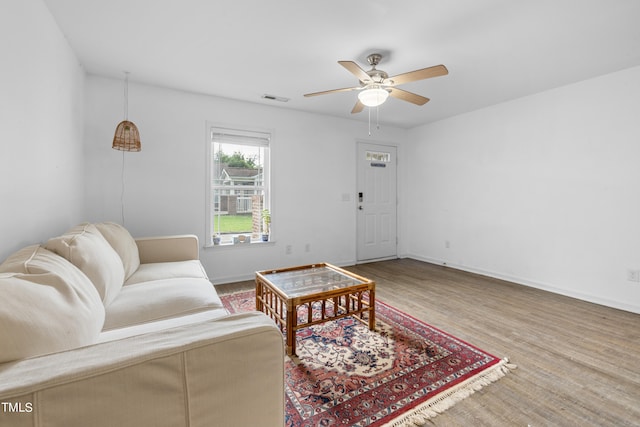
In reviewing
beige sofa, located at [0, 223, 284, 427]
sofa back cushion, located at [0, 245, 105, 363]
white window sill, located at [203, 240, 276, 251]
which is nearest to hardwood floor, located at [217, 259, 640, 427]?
white window sill, located at [203, 240, 276, 251]

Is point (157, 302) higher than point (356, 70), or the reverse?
point (356, 70)

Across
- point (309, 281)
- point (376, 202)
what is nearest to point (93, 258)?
point (309, 281)

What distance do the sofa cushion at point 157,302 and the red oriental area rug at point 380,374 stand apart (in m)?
0.74

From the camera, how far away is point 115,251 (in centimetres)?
221

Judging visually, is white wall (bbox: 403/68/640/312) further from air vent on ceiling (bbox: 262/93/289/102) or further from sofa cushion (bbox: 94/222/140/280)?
sofa cushion (bbox: 94/222/140/280)

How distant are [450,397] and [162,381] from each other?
1566mm

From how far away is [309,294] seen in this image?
2139 millimetres

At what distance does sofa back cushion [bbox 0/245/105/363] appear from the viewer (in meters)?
A: 0.78

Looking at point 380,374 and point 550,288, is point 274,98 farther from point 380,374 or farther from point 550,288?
point 550,288

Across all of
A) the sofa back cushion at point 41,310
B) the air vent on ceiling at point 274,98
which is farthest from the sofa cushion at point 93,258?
the air vent on ceiling at point 274,98

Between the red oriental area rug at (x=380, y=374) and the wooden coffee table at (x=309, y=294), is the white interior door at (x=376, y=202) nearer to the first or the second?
the wooden coffee table at (x=309, y=294)

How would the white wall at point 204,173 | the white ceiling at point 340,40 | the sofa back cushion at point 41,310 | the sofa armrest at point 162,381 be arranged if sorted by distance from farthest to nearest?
1. the white wall at point 204,173
2. the white ceiling at point 340,40
3. the sofa back cushion at point 41,310
4. the sofa armrest at point 162,381

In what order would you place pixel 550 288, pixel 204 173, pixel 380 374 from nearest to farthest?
1. pixel 380 374
2. pixel 550 288
3. pixel 204 173

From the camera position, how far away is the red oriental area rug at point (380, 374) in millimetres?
1522
